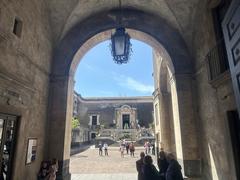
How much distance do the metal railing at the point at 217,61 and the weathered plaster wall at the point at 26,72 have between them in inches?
204

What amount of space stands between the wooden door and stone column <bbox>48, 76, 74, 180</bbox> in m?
5.93

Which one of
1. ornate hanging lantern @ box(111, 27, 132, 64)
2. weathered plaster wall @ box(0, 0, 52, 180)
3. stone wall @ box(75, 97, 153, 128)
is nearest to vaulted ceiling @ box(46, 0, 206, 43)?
weathered plaster wall @ box(0, 0, 52, 180)

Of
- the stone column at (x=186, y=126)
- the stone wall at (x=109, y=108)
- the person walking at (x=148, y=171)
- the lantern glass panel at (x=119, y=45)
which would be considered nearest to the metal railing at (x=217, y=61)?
the stone column at (x=186, y=126)

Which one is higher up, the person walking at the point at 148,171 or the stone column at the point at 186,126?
the stone column at the point at 186,126

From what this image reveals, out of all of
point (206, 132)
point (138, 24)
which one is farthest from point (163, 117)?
point (138, 24)

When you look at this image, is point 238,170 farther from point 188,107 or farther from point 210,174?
point 188,107

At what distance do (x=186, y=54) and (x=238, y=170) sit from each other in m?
4.59

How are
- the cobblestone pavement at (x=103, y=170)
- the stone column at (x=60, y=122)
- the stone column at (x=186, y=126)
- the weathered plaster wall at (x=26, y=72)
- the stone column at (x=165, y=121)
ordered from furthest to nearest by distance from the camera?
the stone column at (x=165, y=121) < the cobblestone pavement at (x=103, y=170) < the stone column at (x=60, y=122) < the stone column at (x=186, y=126) < the weathered plaster wall at (x=26, y=72)

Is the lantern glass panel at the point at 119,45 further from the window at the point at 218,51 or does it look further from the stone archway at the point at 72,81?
the stone archway at the point at 72,81

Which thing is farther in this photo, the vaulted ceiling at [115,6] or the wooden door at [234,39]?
the vaulted ceiling at [115,6]

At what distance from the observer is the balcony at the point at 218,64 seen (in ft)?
16.2

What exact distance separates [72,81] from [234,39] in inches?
259

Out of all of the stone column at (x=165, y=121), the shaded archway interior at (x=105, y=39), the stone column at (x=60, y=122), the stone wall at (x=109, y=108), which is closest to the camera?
the stone column at (x=60, y=122)

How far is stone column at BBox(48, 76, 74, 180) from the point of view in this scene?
6.68 metres
